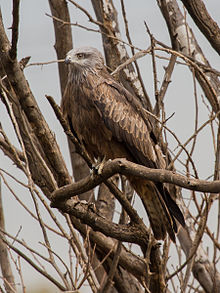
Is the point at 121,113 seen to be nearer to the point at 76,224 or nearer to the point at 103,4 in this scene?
the point at 76,224

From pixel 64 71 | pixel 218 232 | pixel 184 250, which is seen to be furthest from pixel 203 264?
pixel 64 71

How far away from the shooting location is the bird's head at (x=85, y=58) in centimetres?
572

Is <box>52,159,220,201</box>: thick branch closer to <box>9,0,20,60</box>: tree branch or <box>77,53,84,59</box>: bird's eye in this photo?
<box>9,0,20,60</box>: tree branch

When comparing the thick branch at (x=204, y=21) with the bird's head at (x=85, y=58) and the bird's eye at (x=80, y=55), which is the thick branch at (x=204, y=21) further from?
the bird's eye at (x=80, y=55)

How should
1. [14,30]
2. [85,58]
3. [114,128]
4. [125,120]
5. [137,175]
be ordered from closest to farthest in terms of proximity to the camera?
[137,175] → [14,30] → [114,128] → [125,120] → [85,58]

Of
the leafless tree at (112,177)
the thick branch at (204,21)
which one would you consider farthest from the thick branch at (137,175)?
the thick branch at (204,21)

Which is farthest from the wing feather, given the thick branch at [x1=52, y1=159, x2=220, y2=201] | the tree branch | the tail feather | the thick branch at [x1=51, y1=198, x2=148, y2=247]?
the thick branch at [x1=52, y1=159, x2=220, y2=201]

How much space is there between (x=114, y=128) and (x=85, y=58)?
37.0 inches

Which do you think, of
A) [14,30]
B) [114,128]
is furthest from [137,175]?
[114,128]

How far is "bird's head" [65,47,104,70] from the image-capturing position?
225 inches

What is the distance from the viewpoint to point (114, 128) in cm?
534

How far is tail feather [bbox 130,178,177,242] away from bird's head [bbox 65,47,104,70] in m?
1.25

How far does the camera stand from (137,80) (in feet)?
22.0

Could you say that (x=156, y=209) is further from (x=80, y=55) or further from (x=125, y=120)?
(x=80, y=55)
